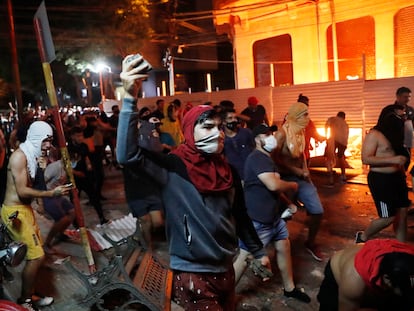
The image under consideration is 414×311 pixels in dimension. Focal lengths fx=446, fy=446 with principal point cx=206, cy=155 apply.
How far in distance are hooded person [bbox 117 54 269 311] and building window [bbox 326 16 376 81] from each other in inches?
494

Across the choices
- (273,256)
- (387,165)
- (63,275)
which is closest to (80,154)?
(63,275)

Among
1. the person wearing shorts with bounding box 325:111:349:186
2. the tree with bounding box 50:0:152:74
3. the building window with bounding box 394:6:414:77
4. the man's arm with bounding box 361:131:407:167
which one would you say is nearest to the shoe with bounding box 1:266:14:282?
the man's arm with bounding box 361:131:407:167

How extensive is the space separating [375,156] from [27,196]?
3.71m

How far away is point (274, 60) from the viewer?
58.5 ft

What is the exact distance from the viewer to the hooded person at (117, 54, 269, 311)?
8.27ft

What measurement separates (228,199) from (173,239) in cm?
41

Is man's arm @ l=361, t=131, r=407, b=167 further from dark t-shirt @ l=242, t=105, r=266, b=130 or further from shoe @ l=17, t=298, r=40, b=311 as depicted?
dark t-shirt @ l=242, t=105, r=266, b=130

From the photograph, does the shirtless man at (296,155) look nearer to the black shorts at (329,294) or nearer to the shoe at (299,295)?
the shoe at (299,295)

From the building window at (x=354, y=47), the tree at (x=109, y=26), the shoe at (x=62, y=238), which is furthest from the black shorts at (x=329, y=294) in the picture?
the tree at (x=109, y=26)

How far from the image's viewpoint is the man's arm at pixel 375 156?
4.92 metres

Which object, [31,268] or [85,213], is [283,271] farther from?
[85,213]

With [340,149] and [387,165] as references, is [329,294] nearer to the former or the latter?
[387,165]

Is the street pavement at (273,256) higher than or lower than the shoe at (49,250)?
lower

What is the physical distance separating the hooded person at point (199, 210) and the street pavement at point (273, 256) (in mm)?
1930
